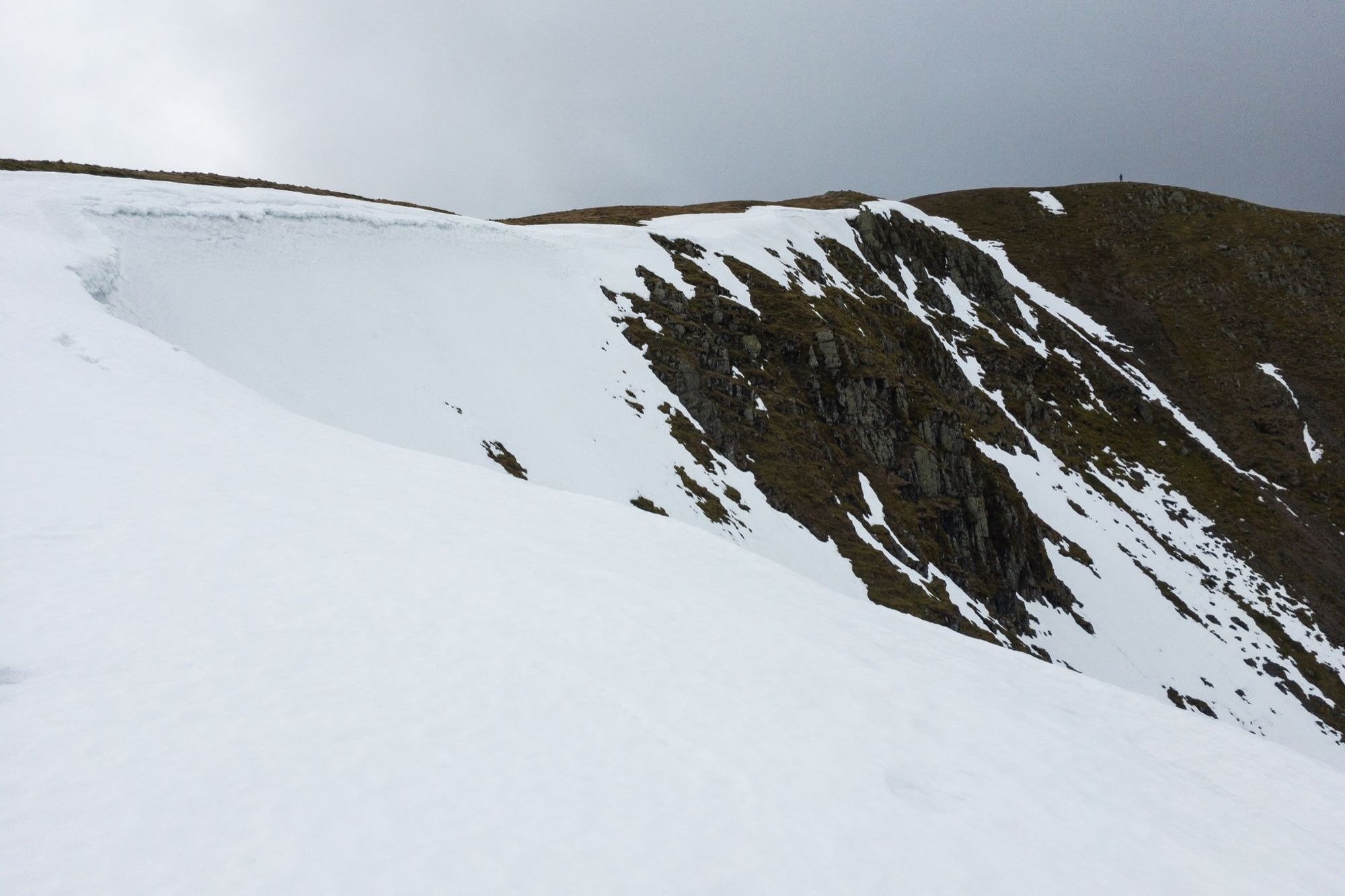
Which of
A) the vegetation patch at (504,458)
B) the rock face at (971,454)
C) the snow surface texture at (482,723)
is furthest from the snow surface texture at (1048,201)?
the snow surface texture at (482,723)

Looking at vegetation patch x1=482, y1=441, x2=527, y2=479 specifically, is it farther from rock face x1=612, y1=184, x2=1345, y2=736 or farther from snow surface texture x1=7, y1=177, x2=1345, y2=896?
snow surface texture x1=7, y1=177, x2=1345, y2=896

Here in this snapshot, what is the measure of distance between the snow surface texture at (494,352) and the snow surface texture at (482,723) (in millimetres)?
12830

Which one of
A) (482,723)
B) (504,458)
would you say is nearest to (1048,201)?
(504,458)

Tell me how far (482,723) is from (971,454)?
4866 centimetres

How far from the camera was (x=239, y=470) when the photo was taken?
1011cm

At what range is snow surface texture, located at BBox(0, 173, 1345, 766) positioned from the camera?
23.5 m

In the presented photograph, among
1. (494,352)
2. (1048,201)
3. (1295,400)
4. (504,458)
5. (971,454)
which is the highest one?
(1048,201)

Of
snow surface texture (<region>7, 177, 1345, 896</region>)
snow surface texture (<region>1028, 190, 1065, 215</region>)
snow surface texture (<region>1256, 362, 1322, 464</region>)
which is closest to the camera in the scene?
snow surface texture (<region>7, 177, 1345, 896</region>)

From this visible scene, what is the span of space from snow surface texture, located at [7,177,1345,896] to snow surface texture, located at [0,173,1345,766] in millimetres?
12830

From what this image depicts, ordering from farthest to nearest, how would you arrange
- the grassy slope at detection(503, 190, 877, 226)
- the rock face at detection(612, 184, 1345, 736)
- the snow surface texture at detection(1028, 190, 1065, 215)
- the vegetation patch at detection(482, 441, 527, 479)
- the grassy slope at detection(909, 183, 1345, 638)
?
1. the snow surface texture at detection(1028, 190, 1065, 215)
2. the grassy slope at detection(909, 183, 1345, 638)
3. the grassy slope at detection(503, 190, 877, 226)
4. the rock face at detection(612, 184, 1345, 736)
5. the vegetation patch at detection(482, 441, 527, 479)

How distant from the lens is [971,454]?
4903 cm

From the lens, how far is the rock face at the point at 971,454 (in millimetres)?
38594

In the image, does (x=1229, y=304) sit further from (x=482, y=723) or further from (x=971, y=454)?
(x=482, y=723)

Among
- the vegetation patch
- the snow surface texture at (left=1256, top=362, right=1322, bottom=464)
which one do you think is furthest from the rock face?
the vegetation patch
